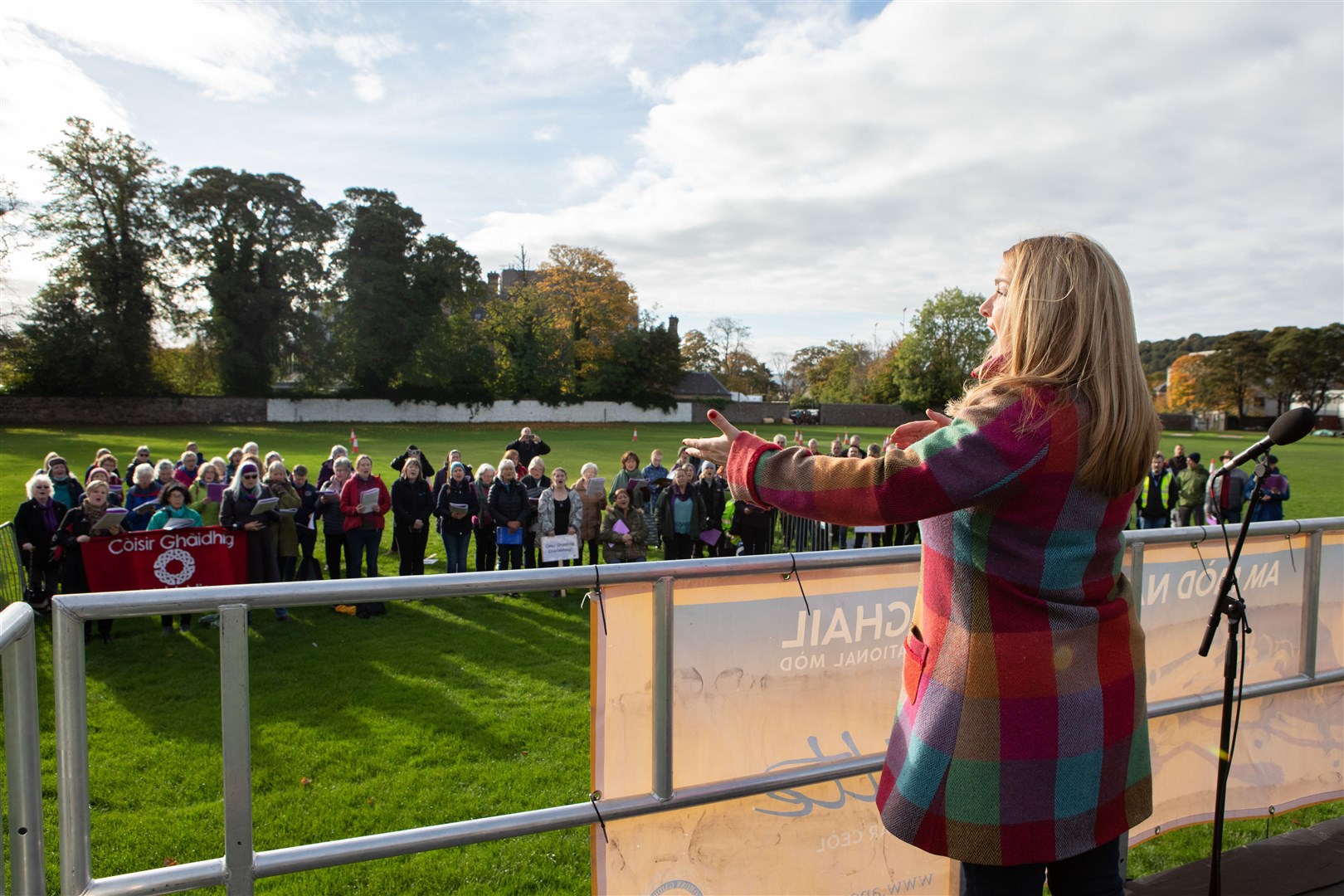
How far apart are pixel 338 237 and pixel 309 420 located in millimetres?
12821

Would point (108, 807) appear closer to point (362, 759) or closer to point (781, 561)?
point (362, 759)

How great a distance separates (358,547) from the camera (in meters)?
10.8

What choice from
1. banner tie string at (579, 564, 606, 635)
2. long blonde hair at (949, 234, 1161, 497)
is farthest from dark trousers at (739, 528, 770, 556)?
long blonde hair at (949, 234, 1161, 497)

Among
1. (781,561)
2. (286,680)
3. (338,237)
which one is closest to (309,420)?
(338,237)

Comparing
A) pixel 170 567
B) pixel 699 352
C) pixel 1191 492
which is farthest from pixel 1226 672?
pixel 699 352

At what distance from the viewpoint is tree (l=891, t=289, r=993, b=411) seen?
264 ft

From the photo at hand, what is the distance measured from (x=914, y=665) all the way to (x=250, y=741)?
1648 millimetres

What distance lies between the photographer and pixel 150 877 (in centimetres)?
177

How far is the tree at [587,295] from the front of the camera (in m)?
70.6

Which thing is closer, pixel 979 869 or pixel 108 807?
pixel 979 869

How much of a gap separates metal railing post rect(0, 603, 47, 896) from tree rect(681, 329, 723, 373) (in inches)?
3784

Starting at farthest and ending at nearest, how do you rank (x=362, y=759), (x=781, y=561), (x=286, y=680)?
(x=286, y=680) < (x=362, y=759) < (x=781, y=561)

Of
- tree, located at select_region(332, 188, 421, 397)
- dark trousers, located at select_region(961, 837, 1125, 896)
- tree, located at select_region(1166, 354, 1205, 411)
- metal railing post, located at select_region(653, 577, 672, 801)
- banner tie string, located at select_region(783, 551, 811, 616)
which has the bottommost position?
dark trousers, located at select_region(961, 837, 1125, 896)

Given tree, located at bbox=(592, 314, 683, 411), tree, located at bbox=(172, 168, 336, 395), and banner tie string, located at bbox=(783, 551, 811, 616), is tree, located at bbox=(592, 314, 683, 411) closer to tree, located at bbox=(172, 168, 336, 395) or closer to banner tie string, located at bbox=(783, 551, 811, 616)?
tree, located at bbox=(172, 168, 336, 395)
